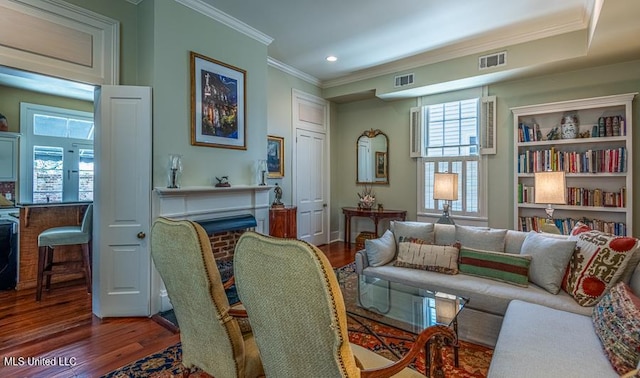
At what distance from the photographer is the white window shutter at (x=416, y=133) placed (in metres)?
5.45

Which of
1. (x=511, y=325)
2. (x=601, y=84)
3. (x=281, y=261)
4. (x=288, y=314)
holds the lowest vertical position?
(x=511, y=325)

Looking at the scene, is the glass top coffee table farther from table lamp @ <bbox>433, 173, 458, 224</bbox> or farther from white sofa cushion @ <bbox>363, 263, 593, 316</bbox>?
table lamp @ <bbox>433, 173, 458, 224</bbox>

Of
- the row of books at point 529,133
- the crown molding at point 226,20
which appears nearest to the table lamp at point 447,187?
the row of books at point 529,133

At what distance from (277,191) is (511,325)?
3.69 meters

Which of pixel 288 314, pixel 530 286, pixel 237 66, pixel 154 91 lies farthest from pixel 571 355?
pixel 237 66

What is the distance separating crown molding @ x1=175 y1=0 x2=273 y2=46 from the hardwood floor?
125 inches

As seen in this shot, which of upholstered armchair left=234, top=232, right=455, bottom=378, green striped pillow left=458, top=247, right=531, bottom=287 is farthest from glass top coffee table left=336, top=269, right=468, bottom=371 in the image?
upholstered armchair left=234, top=232, right=455, bottom=378

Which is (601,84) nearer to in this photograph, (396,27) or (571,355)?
(396,27)

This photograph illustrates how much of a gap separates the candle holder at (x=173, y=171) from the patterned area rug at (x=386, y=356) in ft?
4.85

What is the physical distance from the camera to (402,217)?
5492mm

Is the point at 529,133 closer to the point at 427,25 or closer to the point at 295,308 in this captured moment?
the point at 427,25

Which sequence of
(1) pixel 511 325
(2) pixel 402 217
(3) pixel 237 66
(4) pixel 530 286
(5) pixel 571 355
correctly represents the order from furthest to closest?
(2) pixel 402 217
(3) pixel 237 66
(4) pixel 530 286
(1) pixel 511 325
(5) pixel 571 355

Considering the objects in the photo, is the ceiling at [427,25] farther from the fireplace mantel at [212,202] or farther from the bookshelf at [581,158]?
the fireplace mantel at [212,202]

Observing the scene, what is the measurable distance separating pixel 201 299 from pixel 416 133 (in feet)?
15.9
